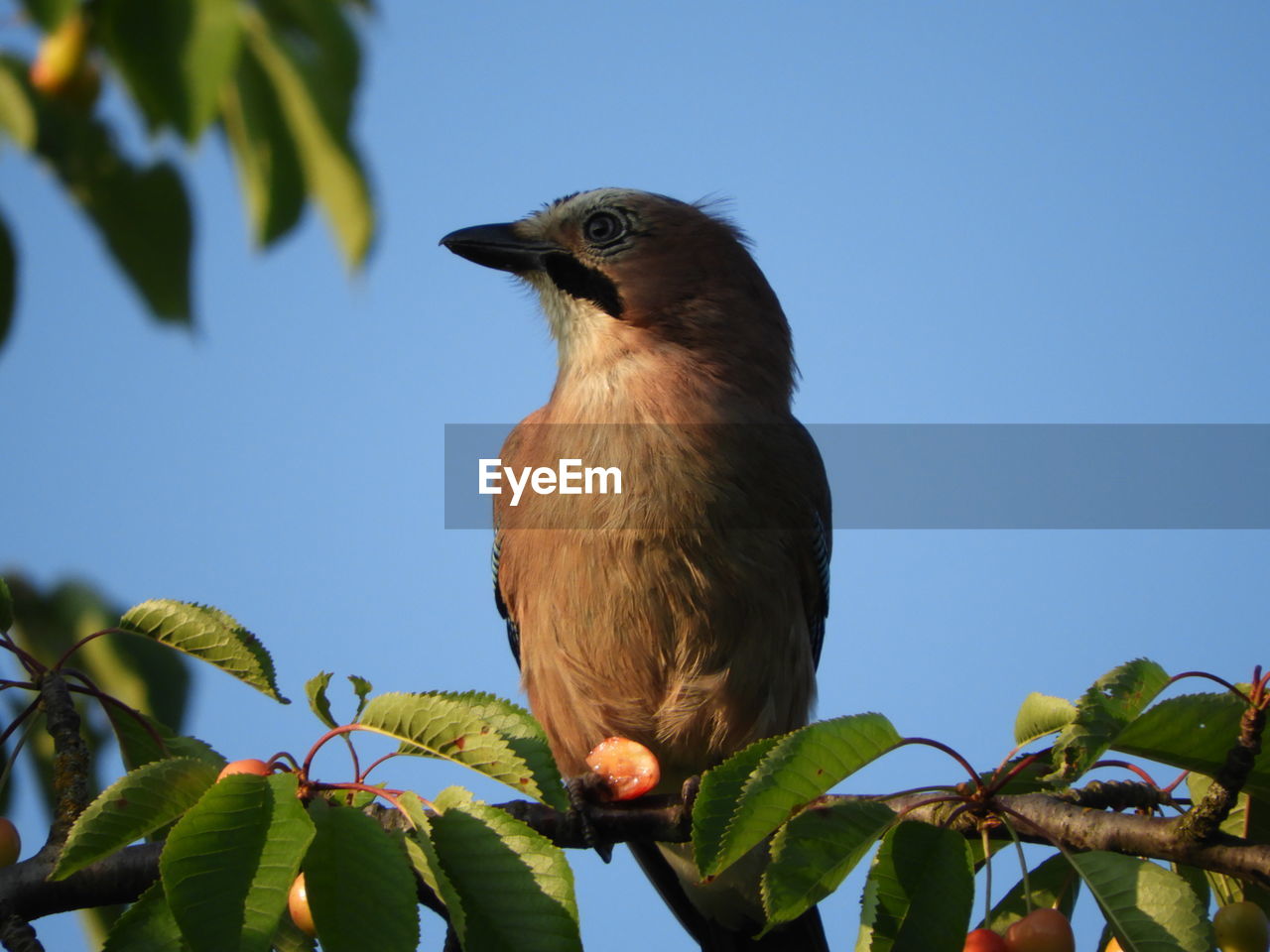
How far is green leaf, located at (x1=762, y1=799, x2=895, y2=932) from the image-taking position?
247cm

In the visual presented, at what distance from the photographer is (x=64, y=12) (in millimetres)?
1798

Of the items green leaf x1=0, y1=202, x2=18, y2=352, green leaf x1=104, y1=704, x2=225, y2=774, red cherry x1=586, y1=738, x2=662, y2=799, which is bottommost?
red cherry x1=586, y1=738, x2=662, y2=799

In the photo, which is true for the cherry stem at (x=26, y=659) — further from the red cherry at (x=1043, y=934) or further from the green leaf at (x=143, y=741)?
the red cherry at (x=1043, y=934)

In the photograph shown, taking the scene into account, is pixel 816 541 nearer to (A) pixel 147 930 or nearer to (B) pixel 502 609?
(B) pixel 502 609

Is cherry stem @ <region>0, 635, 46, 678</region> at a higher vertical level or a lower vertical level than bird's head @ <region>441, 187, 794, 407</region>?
lower

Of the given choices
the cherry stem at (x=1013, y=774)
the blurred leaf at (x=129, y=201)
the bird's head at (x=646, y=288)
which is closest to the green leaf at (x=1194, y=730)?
the cherry stem at (x=1013, y=774)

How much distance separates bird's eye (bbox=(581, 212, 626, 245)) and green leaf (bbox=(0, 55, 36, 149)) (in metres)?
3.41

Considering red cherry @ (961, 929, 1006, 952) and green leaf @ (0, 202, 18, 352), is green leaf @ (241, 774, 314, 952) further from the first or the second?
red cherry @ (961, 929, 1006, 952)

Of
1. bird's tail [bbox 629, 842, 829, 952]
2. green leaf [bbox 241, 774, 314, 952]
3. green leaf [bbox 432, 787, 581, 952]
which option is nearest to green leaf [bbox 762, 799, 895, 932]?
green leaf [bbox 432, 787, 581, 952]

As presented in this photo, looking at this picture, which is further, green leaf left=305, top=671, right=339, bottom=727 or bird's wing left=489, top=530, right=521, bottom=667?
bird's wing left=489, top=530, right=521, bottom=667

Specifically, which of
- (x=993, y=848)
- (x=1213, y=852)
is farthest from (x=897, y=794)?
(x=1213, y=852)

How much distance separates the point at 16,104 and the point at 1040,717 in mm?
A: 2523

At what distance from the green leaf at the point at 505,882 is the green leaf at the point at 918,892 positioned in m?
0.61

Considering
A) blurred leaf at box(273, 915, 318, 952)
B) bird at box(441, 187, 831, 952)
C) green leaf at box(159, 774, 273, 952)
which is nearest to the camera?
green leaf at box(159, 774, 273, 952)
